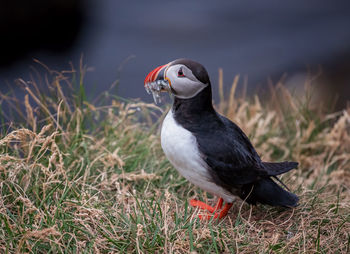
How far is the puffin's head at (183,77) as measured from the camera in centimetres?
287

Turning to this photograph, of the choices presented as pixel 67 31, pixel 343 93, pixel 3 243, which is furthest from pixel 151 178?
pixel 67 31

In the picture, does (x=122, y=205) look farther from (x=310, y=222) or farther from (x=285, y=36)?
(x=285, y=36)

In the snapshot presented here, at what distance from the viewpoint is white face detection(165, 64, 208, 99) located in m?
2.87

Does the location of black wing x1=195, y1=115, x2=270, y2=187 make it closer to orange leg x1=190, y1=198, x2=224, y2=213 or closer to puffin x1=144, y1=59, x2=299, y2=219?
puffin x1=144, y1=59, x2=299, y2=219

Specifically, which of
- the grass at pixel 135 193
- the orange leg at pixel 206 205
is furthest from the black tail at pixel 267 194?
the orange leg at pixel 206 205

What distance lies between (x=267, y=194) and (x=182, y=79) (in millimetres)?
1036

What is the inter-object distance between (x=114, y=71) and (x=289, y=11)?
20.3ft

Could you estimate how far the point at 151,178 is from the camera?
3.57 m

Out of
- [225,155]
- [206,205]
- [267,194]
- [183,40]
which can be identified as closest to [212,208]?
[206,205]

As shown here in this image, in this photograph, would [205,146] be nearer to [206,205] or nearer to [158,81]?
[158,81]

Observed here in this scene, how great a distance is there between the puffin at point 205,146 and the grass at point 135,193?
0.55 ft

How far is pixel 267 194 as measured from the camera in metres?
3.12

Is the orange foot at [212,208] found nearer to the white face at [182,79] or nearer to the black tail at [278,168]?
the black tail at [278,168]

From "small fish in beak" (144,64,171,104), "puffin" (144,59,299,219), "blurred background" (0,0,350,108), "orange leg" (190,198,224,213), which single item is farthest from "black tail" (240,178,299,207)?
"blurred background" (0,0,350,108)
